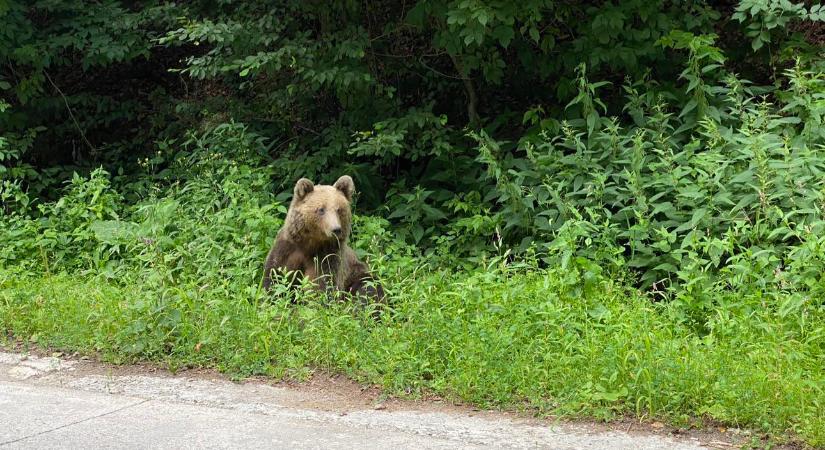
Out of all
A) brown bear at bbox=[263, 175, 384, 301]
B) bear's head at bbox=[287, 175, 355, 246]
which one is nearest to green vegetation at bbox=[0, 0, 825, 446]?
brown bear at bbox=[263, 175, 384, 301]

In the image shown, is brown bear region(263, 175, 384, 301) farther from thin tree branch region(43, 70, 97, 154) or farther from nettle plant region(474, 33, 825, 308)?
thin tree branch region(43, 70, 97, 154)

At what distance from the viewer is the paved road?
190 inches

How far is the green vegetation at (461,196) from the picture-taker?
5.89 metres

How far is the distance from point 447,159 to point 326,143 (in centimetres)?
160

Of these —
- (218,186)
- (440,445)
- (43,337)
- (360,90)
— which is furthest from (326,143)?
(440,445)

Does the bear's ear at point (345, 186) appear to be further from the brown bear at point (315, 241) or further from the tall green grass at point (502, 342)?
the tall green grass at point (502, 342)

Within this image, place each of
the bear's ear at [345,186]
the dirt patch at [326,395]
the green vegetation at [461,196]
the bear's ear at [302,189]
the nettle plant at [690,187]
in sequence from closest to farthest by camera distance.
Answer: the dirt patch at [326,395], the green vegetation at [461,196], the nettle plant at [690,187], the bear's ear at [302,189], the bear's ear at [345,186]

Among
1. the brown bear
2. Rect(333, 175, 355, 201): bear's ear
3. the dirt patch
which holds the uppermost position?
Rect(333, 175, 355, 201): bear's ear

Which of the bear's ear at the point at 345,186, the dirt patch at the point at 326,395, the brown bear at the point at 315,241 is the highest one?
the bear's ear at the point at 345,186

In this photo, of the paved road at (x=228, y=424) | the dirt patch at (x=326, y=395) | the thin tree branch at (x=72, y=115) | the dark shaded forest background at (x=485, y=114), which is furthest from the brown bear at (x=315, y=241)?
the thin tree branch at (x=72, y=115)

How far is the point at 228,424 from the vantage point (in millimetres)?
5156

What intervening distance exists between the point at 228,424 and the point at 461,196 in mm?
5031

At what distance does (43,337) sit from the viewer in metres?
7.08

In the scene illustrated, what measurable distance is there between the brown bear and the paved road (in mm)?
1732
